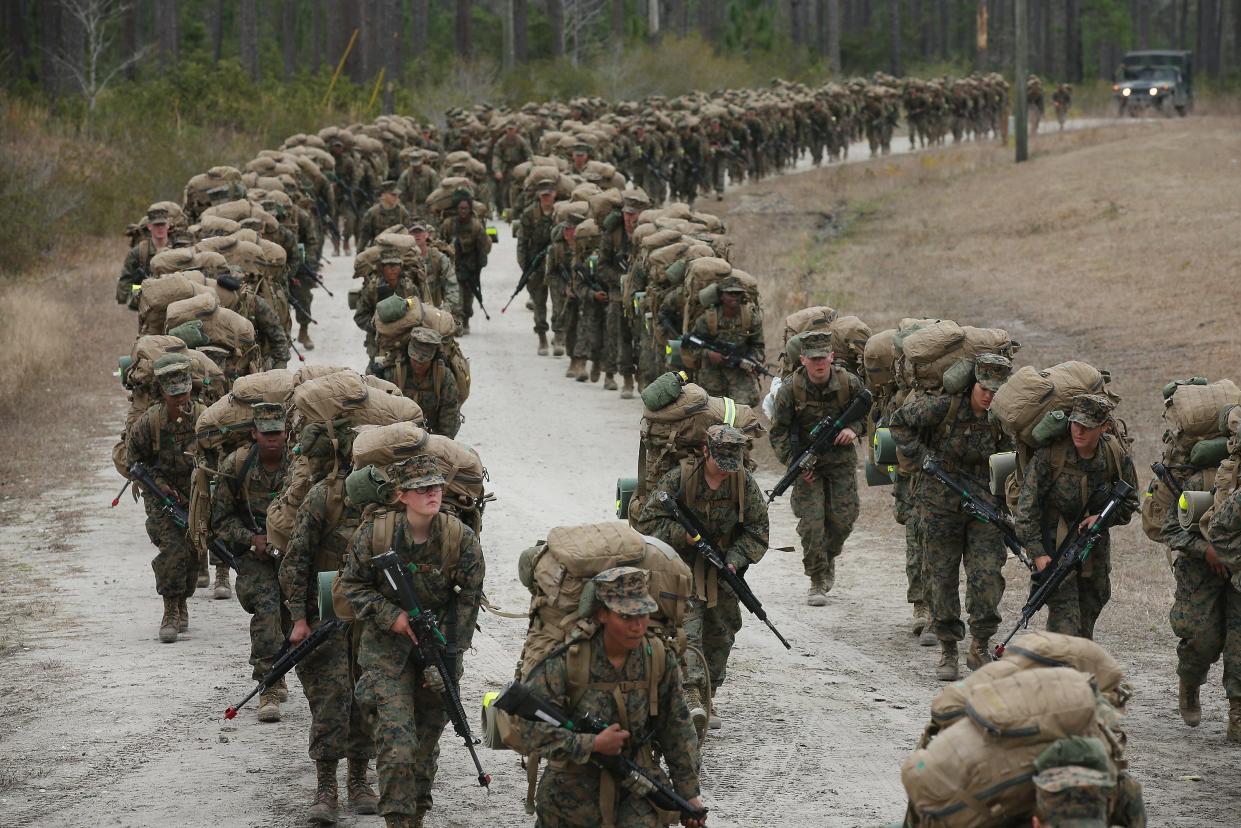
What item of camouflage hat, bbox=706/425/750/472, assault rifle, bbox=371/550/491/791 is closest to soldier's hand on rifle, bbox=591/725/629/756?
assault rifle, bbox=371/550/491/791

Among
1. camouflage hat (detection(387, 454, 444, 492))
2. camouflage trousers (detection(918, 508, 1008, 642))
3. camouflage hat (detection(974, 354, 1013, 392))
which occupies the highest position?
camouflage hat (detection(387, 454, 444, 492))

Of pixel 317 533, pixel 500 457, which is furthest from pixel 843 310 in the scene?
pixel 317 533

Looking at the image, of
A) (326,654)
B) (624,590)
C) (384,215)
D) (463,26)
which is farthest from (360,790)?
(463,26)

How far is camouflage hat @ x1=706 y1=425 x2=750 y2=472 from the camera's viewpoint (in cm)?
819

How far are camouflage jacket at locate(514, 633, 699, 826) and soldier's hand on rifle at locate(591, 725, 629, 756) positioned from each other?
0.10m

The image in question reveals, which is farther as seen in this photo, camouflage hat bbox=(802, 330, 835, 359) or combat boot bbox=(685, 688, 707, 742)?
camouflage hat bbox=(802, 330, 835, 359)

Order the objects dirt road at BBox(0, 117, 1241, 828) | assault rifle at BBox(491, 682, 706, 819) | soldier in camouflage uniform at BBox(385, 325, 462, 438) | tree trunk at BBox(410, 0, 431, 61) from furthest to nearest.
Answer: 1. tree trunk at BBox(410, 0, 431, 61)
2. soldier in camouflage uniform at BBox(385, 325, 462, 438)
3. dirt road at BBox(0, 117, 1241, 828)
4. assault rifle at BBox(491, 682, 706, 819)

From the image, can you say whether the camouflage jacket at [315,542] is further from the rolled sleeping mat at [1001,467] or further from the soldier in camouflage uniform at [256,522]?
the rolled sleeping mat at [1001,467]

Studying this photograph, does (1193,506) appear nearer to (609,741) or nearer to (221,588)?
(609,741)

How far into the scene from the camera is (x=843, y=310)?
22562 mm

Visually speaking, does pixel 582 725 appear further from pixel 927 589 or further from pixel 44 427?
pixel 44 427

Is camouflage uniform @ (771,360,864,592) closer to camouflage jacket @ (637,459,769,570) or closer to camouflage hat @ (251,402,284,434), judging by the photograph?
camouflage jacket @ (637,459,769,570)

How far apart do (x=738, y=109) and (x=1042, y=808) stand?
32489 millimetres

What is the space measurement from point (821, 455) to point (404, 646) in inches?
172
